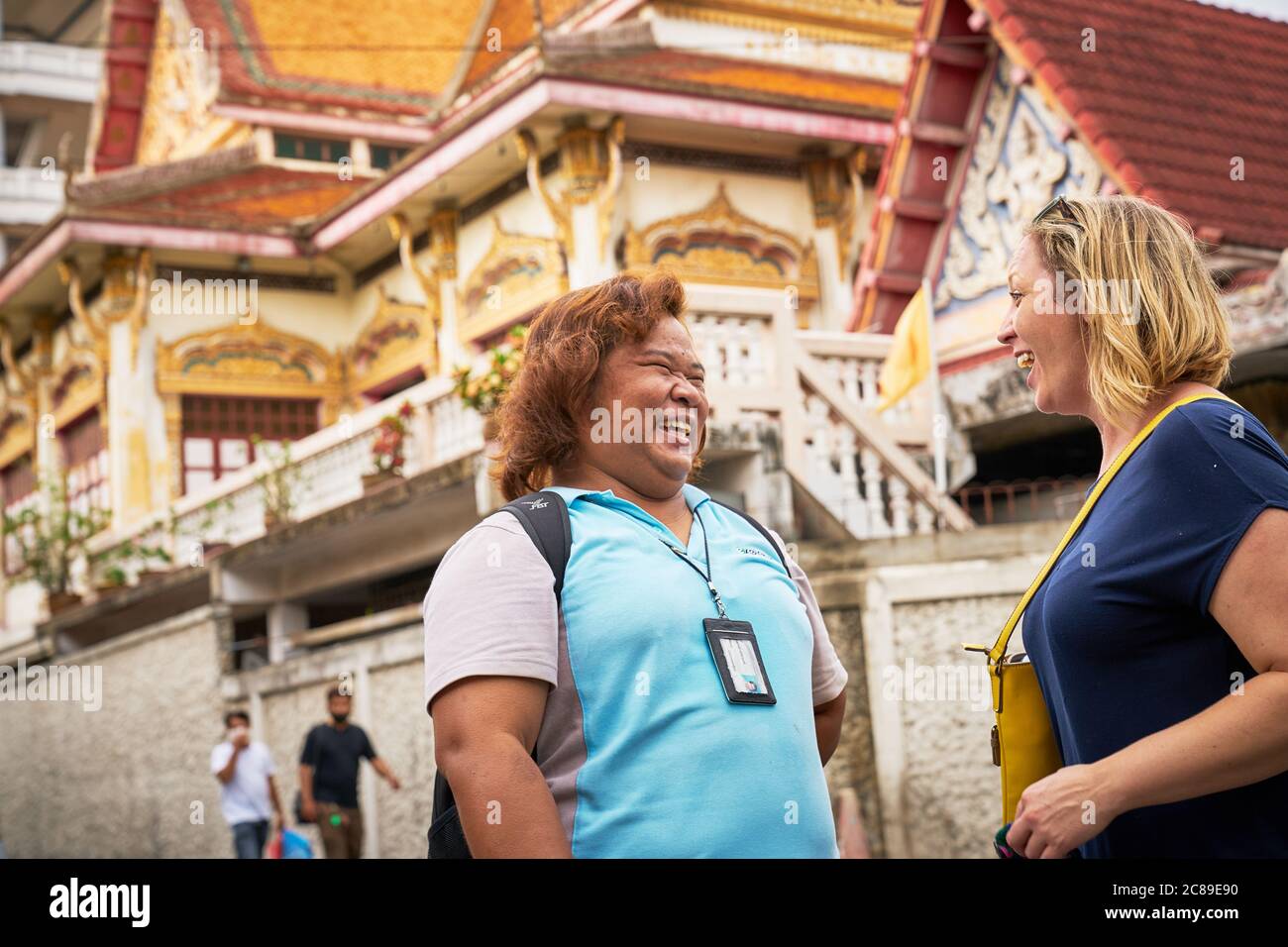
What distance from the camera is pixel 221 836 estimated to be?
1391cm

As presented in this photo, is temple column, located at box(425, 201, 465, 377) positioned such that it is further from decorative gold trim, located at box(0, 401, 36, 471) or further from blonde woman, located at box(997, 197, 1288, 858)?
blonde woman, located at box(997, 197, 1288, 858)

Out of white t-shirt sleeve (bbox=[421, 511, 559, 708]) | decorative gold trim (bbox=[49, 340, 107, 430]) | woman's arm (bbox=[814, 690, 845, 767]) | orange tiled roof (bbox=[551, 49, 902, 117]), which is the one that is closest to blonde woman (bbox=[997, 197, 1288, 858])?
woman's arm (bbox=[814, 690, 845, 767])

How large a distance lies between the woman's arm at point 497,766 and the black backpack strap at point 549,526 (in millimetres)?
191

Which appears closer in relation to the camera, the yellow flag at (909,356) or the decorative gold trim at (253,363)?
the yellow flag at (909,356)

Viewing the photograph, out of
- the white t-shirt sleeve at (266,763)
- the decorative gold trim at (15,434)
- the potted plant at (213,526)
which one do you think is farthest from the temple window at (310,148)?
the white t-shirt sleeve at (266,763)

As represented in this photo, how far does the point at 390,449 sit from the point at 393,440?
78 mm

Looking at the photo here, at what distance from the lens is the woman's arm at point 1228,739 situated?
2176mm

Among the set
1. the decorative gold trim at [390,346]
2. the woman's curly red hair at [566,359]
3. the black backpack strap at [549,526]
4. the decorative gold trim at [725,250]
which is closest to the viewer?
the black backpack strap at [549,526]

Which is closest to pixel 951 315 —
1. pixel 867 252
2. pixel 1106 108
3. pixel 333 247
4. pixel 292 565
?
pixel 867 252

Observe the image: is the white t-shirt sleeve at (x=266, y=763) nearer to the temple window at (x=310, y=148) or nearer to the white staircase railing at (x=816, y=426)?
the white staircase railing at (x=816, y=426)

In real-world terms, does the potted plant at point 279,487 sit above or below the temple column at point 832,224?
below

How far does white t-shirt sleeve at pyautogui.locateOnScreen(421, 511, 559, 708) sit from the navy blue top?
0.75 metres

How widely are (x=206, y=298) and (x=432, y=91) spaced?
3.90 m
